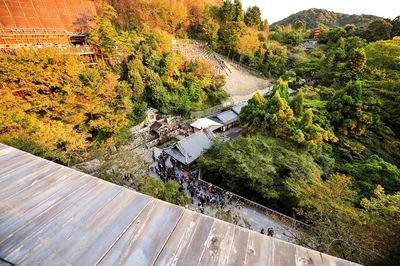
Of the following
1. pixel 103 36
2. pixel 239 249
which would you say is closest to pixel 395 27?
pixel 103 36

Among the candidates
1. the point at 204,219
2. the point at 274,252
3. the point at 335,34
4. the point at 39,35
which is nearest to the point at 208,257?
the point at 204,219

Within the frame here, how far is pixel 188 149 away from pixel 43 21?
68.8 ft

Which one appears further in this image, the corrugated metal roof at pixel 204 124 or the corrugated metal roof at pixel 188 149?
the corrugated metal roof at pixel 204 124

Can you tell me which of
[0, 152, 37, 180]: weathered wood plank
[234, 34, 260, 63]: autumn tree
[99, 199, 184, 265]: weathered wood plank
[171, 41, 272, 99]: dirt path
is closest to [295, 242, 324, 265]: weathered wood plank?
[99, 199, 184, 265]: weathered wood plank

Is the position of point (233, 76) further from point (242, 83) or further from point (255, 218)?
point (255, 218)

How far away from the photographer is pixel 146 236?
1.50 metres

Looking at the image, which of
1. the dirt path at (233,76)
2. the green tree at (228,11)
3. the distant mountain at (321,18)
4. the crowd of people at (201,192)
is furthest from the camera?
the distant mountain at (321,18)

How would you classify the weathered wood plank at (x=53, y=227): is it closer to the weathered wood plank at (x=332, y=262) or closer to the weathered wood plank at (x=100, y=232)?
the weathered wood plank at (x=100, y=232)

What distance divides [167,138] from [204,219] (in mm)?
17556

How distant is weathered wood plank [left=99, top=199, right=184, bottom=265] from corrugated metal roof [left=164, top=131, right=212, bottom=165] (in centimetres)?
1257

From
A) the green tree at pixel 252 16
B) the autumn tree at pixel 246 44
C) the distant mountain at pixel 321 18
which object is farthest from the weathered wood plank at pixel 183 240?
the distant mountain at pixel 321 18

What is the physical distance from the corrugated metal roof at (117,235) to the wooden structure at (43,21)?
22.1 m

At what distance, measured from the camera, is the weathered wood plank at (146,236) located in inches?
52.6

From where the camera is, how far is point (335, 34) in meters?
39.9
